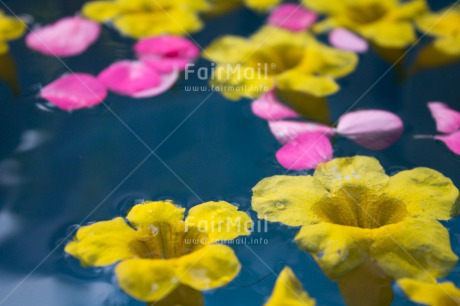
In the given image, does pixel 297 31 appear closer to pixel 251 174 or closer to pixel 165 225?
pixel 251 174

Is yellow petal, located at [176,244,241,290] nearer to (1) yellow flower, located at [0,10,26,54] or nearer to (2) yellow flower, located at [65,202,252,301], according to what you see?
(2) yellow flower, located at [65,202,252,301]

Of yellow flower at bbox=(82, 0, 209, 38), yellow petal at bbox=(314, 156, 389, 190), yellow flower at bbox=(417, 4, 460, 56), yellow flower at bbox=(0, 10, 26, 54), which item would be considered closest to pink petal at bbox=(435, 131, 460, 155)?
yellow petal at bbox=(314, 156, 389, 190)

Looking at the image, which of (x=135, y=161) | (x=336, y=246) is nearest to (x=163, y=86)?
(x=135, y=161)

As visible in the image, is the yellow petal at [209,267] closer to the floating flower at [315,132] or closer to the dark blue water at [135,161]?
the dark blue water at [135,161]

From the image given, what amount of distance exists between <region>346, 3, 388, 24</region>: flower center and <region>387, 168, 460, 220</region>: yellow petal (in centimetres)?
39

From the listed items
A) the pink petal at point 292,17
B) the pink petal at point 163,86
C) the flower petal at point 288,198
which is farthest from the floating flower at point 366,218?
the pink petal at point 292,17

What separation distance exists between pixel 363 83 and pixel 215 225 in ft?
1.19

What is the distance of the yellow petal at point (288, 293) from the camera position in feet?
1.85

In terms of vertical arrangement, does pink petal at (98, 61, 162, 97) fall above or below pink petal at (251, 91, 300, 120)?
above

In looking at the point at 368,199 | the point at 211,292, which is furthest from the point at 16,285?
the point at 368,199

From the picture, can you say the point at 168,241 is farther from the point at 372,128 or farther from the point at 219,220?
the point at 372,128

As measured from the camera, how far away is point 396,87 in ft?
2.81

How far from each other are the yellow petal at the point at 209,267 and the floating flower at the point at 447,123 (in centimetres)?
33

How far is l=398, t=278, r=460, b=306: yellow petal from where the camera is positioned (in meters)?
0.56
